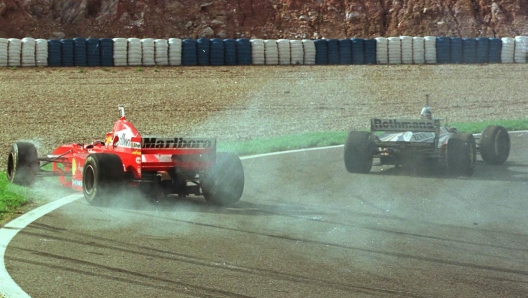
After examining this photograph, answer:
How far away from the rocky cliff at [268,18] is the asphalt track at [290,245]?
112 feet

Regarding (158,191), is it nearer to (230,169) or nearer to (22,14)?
(230,169)

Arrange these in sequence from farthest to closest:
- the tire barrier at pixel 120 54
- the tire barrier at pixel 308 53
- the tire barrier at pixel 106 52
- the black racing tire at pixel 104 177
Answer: the tire barrier at pixel 308 53
the tire barrier at pixel 120 54
the tire barrier at pixel 106 52
the black racing tire at pixel 104 177

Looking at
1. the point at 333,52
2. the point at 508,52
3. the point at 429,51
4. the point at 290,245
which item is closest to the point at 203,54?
the point at 333,52

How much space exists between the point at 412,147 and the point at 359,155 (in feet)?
2.63

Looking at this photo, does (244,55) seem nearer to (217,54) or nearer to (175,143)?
(217,54)

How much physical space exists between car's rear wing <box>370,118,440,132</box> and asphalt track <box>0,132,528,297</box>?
1.65 m

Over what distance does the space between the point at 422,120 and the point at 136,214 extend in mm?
5579

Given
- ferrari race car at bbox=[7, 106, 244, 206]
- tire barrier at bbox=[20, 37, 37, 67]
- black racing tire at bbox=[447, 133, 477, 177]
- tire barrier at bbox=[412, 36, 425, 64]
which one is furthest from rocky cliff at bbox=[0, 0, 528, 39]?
ferrari race car at bbox=[7, 106, 244, 206]

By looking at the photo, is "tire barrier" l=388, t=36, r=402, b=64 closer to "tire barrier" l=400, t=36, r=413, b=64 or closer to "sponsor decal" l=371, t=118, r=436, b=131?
"tire barrier" l=400, t=36, r=413, b=64

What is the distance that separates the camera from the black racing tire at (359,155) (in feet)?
40.1

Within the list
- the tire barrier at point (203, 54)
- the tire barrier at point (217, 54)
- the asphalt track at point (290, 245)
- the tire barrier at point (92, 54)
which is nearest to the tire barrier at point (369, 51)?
the tire barrier at point (217, 54)

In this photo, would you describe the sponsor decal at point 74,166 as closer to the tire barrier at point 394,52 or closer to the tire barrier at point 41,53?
the tire barrier at point 41,53

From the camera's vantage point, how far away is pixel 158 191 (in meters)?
9.30

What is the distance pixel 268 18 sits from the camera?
46031 mm
